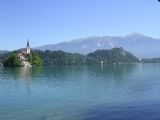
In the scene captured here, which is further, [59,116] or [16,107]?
[16,107]

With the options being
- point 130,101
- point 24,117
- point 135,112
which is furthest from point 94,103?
point 24,117

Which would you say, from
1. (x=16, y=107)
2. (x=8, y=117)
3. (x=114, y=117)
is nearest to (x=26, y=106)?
(x=16, y=107)

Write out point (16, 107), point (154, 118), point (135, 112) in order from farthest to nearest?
point (16, 107) < point (135, 112) < point (154, 118)

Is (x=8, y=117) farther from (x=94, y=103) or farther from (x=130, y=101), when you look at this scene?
(x=130, y=101)

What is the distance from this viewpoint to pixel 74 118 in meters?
32.2

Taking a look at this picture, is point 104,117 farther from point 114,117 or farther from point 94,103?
point 94,103

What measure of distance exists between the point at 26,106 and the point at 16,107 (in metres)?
1.24

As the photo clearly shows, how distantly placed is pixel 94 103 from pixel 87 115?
7.93 meters

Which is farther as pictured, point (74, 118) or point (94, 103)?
point (94, 103)

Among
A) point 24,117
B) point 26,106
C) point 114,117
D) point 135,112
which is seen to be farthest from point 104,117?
point 26,106

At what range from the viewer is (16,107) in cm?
3916

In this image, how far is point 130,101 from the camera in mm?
42844

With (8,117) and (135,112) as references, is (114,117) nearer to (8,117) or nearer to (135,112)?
(135,112)

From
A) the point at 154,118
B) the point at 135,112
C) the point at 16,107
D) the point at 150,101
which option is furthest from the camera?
the point at 150,101
